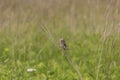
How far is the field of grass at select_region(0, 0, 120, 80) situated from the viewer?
13.1 feet

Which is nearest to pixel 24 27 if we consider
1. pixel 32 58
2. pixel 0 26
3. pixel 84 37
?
pixel 0 26

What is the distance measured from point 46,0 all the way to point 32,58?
440 centimetres

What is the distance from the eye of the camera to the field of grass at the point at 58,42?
4.00 m

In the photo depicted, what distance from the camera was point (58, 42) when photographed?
235 inches

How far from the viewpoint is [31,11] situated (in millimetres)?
8297

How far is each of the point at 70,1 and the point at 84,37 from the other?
3.18 metres

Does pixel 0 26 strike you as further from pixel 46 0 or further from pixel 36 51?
pixel 46 0

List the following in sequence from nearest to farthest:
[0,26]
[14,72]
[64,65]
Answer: [14,72] < [64,65] < [0,26]

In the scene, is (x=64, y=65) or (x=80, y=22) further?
(x=80, y=22)

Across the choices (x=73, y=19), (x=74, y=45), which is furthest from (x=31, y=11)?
(x=74, y=45)

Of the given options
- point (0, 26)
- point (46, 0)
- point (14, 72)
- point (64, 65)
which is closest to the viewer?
point (14, 72)

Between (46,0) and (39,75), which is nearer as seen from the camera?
(39,75)

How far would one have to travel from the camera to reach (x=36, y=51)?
5.48m

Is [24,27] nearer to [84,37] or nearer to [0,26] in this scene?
[0,26]
